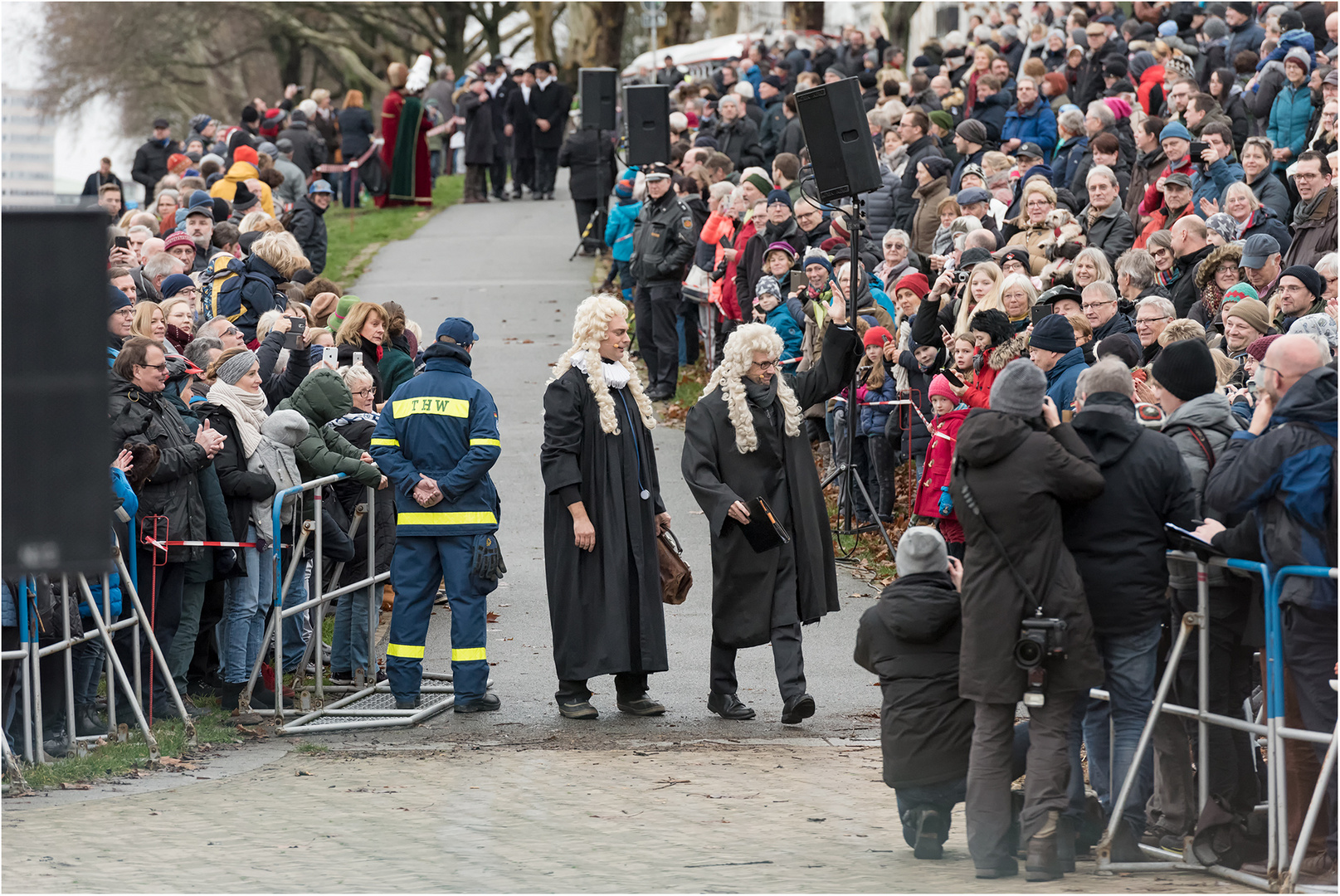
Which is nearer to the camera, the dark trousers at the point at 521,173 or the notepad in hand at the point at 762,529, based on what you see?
the notepad in hand at the point at 762,529

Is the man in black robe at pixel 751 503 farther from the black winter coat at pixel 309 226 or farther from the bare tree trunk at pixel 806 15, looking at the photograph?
the bare tree trunk at pixel 806 15

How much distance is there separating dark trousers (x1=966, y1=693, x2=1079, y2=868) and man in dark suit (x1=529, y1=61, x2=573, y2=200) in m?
23.5

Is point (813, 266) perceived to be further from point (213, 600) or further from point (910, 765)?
point (910, 765)

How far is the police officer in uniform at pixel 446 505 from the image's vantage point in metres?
8.62

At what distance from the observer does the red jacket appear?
365 inches

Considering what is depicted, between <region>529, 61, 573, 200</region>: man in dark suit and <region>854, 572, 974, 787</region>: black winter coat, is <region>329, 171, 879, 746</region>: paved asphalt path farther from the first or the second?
<region>529, 61, 573, 200</region>: man in dark suit

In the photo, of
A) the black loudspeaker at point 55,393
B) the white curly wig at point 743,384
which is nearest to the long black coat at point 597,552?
the white curly wig at point 743,384

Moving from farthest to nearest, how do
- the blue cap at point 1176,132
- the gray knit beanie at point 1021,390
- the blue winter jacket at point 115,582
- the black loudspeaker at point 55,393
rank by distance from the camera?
the blue cap at point 1176,132, the blue winter jacket at point 115,582, the gray knit beanie at point 1021,390, the black loudspeaker at point 55,393

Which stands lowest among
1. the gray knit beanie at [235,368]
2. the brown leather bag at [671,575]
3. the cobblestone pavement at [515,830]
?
the cobblestone pavement at [515,830]

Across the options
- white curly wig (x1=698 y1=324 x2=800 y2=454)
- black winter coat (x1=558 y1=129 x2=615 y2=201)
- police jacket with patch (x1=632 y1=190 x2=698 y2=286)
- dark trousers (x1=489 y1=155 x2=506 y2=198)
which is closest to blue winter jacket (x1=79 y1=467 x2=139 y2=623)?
white curly wig (x1=698 y1=324 x2=800 y2=454)

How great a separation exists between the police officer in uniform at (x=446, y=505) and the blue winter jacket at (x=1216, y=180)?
6.16m

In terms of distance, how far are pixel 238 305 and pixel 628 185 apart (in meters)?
8.09

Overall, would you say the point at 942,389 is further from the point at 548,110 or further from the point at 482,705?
the point at 548,110

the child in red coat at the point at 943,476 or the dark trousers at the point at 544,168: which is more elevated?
the dark trousers at the point at 544,168
